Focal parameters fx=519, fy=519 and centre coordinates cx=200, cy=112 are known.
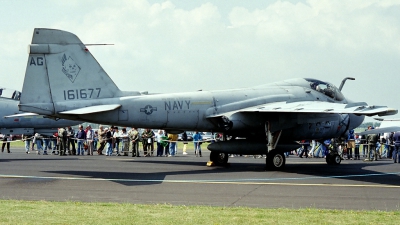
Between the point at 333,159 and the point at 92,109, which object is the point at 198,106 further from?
the point at 333,159

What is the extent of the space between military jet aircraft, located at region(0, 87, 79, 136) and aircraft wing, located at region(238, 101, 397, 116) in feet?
38.7

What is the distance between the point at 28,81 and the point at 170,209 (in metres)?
8.69

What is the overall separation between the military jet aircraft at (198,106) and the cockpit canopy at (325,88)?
43mm

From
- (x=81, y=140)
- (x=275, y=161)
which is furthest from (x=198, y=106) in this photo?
(x=81, y=140)

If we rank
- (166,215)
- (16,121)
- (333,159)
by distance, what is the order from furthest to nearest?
(16,121) → (333,159) → (166,215)

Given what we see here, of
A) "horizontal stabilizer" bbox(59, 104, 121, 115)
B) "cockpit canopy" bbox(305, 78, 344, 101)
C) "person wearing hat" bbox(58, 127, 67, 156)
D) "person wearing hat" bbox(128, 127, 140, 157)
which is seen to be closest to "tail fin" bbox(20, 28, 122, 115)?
"horizontal stabilizer" bbox(59, 104, 121, 115)

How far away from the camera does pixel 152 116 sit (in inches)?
730

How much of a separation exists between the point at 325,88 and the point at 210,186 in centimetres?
975

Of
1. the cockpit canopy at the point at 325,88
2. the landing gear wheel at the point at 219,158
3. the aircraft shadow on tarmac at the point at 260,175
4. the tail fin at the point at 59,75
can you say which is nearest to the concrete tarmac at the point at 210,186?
the aircraft shadow on tarmac at the point at 260,175

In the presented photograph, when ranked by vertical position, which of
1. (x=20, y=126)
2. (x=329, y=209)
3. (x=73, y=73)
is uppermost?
(x=73, y=73)

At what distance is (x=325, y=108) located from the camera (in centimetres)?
1756

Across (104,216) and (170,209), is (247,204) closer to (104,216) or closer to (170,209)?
(170,209)

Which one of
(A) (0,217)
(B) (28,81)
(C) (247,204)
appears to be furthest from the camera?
(B) (28,81)

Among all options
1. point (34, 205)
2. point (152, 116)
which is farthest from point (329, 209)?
point (152, 116)
